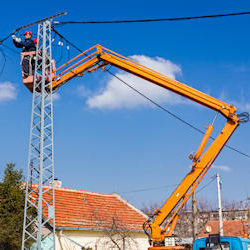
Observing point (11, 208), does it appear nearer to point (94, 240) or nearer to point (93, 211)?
point (94, 240)

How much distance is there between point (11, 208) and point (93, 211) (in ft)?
26.1

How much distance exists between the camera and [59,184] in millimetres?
29312

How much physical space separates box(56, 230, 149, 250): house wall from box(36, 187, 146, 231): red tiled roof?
1.31 ft

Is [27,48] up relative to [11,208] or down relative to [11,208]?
up

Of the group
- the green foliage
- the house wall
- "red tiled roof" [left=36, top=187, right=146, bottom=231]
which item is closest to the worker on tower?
the green foliage

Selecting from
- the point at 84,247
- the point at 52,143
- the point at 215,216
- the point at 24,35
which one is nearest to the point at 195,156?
the point at 52,143

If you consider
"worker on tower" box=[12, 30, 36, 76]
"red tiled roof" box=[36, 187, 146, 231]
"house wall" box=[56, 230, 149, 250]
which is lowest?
"house wall" box=[56, 230, 149, 250]

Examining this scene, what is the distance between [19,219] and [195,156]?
27.9 ft

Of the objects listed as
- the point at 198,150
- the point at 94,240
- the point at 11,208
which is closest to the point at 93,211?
the point at 94,240

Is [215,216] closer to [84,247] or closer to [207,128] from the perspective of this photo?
[84,247]

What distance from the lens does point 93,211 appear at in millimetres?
25703

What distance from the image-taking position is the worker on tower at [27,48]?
16.3 metres

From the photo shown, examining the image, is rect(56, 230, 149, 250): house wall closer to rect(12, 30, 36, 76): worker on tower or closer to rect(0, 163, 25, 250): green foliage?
rect(0, 163, 25, 250): green foliage

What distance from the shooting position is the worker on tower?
1631 cm
